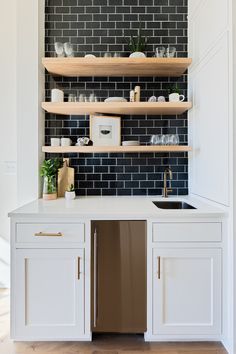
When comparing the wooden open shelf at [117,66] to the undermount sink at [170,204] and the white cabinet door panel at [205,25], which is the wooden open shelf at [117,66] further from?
the undermount sink at [170,204]

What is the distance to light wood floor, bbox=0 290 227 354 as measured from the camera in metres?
1.81

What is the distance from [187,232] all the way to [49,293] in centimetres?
100

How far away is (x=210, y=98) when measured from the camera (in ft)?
6.82

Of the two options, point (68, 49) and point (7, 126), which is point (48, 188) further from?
point (68, 49)

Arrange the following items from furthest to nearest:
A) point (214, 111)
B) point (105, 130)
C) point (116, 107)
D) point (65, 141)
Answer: point (105, 130), point (65, 141), point (116, 107), point (214, 111)

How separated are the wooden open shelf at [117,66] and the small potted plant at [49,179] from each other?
835 millimetres

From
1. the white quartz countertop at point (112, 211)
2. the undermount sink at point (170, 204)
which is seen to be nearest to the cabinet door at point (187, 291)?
the white quartz countertop at point (112, 211)

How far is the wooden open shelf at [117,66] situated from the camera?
91.0 inches

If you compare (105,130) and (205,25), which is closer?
(205,25)

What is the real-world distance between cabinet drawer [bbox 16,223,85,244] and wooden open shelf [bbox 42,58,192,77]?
138 centimetres

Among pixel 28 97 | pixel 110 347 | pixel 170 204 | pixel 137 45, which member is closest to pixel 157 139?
pixel 170 204

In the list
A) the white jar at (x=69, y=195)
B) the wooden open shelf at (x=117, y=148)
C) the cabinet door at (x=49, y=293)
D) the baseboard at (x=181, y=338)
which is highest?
the wooden open shelf at (x=117, y=148)

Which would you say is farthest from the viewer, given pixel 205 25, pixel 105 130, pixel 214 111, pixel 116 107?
pixel 105 130

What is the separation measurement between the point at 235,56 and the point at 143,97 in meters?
1.04
